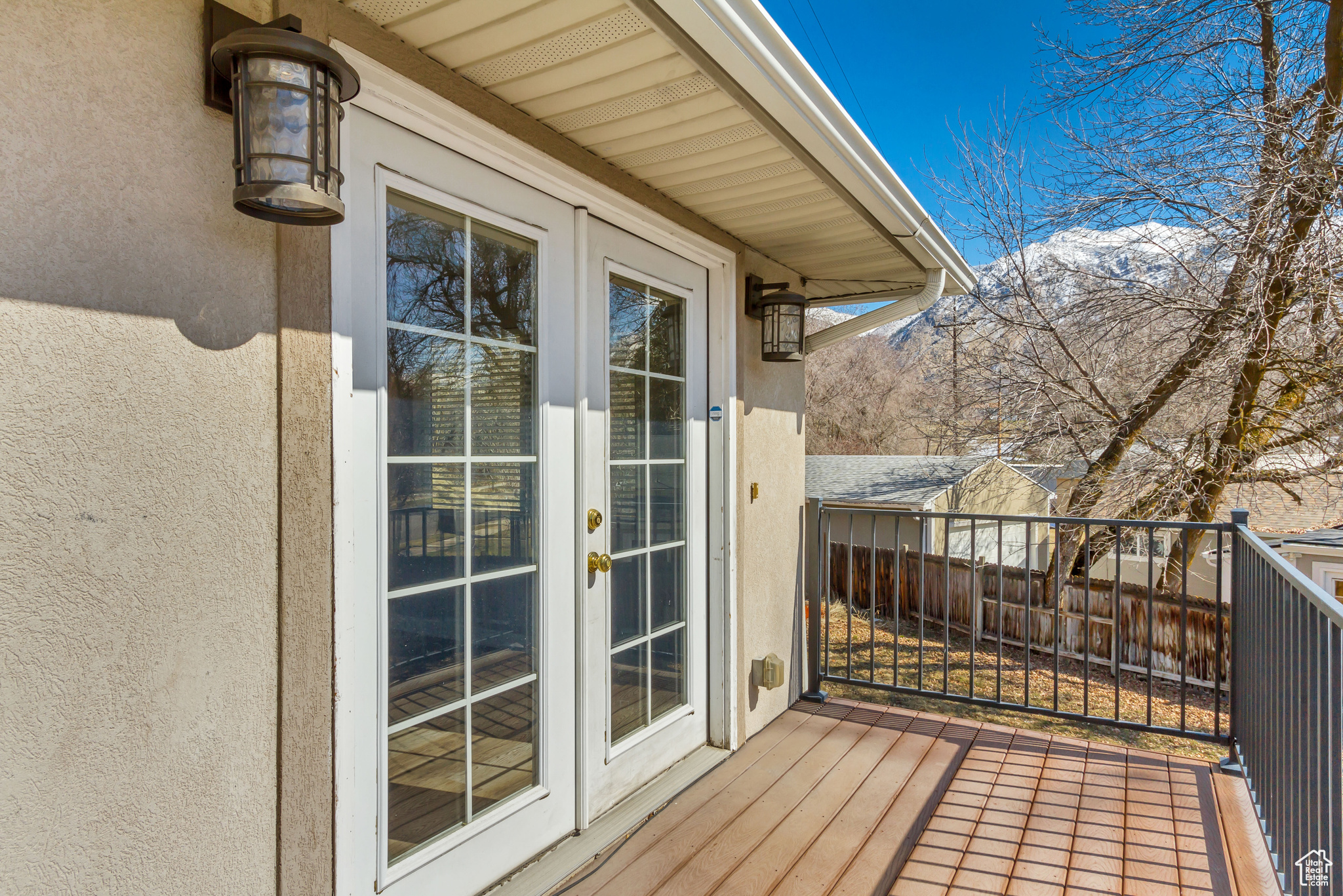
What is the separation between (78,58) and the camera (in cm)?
115

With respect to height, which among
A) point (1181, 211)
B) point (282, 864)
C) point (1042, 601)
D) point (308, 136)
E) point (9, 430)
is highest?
point (1181, 211)

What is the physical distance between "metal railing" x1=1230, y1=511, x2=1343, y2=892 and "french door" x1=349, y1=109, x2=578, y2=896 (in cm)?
179

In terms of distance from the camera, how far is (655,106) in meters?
1.89

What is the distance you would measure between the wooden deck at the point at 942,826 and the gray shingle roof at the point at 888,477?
716cm

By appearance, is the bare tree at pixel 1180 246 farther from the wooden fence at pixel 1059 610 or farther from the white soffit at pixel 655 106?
the white soffit at pixel 655 106

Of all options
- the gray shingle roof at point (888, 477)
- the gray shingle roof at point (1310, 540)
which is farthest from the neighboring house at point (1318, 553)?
the gray shingle roof at point (888, 477)

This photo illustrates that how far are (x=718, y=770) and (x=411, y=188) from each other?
2289mm

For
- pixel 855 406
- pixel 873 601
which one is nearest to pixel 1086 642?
pixel 873 601

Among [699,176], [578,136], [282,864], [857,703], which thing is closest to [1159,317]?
[857,703]

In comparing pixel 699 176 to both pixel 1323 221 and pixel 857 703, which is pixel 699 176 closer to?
pixel 857 703

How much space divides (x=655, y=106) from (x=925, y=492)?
9.82 meters

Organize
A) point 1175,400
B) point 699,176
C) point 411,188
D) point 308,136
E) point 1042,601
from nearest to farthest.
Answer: point 308,136 → point 411,188 → point 699,176 → point 1175,400 → point 1042,601

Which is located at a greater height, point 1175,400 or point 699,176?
point 699,176

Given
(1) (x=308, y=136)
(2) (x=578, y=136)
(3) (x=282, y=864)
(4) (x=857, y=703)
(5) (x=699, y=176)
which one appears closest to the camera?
(1) (x=308, y=136)
